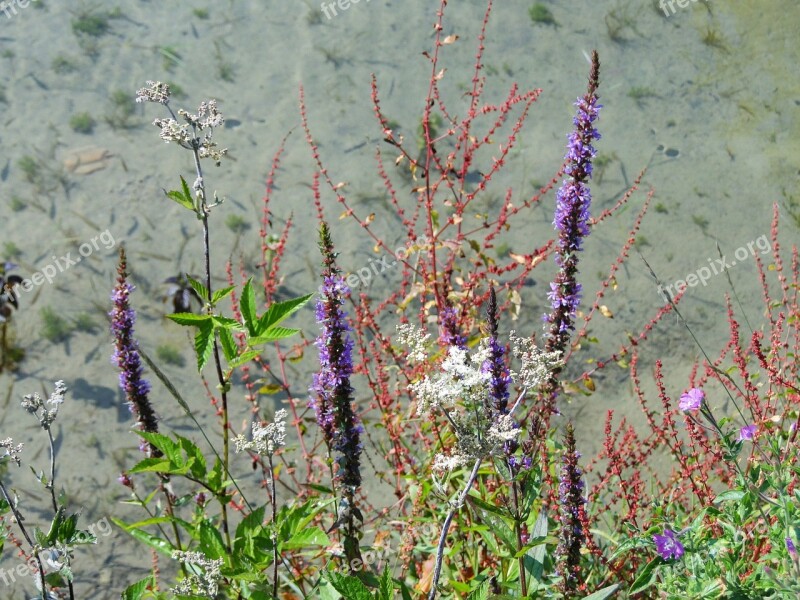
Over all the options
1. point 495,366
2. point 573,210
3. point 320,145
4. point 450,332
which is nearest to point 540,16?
point 320,145

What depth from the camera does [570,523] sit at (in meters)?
2.57

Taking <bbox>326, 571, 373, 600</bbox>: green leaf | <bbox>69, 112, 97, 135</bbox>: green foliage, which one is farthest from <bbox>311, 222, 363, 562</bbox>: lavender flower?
<bbox>69, 112, 97, 135</bbox>: green foliage

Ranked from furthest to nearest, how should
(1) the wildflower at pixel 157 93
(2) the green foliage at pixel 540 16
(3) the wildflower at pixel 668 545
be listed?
(2) the green foliage at pixel 540 16
(1) the wildflower at pixel 157 93
(3) the wildflower at pixel 668 545

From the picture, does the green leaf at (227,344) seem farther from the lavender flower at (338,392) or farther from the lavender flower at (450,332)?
the lavender flower at (450,332)

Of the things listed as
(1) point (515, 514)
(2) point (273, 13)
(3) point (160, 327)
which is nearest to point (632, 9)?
(2) point (273, 13)

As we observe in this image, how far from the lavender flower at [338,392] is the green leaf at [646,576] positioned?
965 mm

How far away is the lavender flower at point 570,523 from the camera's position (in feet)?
8.04

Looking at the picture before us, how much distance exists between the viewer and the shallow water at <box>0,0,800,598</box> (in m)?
5.10

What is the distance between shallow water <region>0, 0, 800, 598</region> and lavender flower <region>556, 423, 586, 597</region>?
224 centimetres

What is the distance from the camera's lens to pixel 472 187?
598cm

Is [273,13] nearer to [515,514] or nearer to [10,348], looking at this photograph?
[10,348]
